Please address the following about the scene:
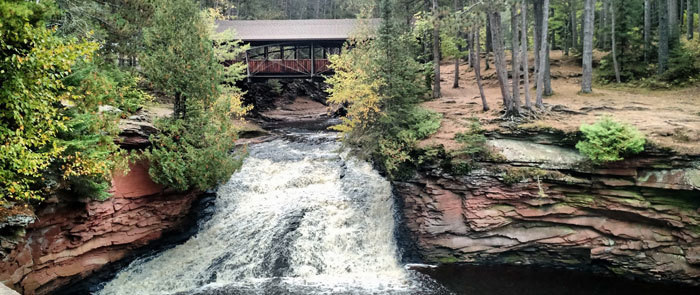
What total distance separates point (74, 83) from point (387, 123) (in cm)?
1045

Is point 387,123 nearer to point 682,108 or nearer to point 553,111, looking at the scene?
point 553,111

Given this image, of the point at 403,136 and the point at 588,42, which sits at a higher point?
the point at 588,42

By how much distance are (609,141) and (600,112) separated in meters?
2.93

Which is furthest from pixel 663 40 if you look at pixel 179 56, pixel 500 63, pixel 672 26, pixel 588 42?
pixel 179 56

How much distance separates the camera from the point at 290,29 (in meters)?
30.5

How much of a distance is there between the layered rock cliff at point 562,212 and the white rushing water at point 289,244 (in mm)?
1856

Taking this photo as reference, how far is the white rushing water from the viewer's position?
11.8 metres

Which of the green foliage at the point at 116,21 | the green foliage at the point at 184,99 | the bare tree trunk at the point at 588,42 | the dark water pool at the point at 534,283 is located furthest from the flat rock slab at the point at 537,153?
the green foliage at the point at 116,21

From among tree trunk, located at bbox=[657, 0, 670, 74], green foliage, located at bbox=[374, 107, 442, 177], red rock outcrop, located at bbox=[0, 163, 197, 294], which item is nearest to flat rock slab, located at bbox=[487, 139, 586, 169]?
green foliage, located at bbox=[374, 107, 442, 177]

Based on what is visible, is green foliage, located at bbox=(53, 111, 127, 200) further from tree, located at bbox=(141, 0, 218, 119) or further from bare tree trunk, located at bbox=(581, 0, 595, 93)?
bare tree trunk, located at bbox=(581, 0, 595, 93)

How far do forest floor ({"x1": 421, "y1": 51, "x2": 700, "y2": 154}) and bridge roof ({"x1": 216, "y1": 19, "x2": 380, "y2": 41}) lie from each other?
11923mm

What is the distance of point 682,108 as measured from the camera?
14227 mm

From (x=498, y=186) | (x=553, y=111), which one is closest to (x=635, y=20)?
(x=553, y=111)

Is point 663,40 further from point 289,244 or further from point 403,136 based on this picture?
point 289,244
